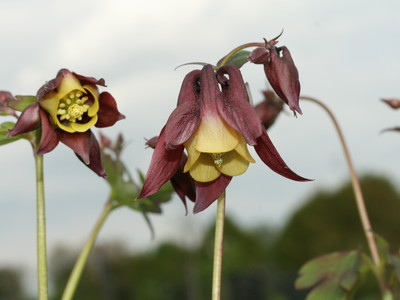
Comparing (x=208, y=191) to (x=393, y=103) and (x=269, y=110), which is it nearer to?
(x=269, y=110)

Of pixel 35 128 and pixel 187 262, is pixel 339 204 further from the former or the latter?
pixel 35 128

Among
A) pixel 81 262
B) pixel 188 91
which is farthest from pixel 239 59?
pixel 81 262

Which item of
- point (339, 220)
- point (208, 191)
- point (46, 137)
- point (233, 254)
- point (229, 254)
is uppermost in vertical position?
point (46, 137)

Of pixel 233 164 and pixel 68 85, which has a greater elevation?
pixel 68 85

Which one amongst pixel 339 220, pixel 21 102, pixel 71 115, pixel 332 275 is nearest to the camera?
pixel 71 115

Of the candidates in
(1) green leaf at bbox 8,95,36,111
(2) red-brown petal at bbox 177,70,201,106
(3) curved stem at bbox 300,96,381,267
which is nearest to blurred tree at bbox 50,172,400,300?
(3) curved stem at bbox 300,96,381,267

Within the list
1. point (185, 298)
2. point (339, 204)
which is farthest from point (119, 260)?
point (339, 204)
